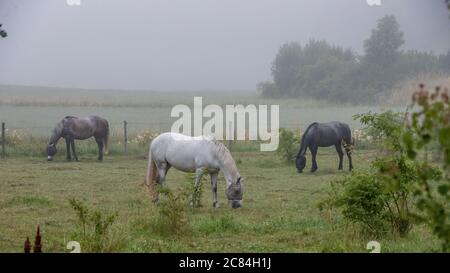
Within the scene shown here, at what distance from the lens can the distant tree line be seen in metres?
42.1

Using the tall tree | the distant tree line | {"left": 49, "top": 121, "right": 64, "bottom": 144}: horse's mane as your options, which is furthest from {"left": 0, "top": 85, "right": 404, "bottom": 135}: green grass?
{"left": 49, "top": 121, "right": 64, "bottom": 144}: horse's mane

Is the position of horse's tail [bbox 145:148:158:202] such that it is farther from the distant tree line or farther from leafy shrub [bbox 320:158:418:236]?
the distant tree line

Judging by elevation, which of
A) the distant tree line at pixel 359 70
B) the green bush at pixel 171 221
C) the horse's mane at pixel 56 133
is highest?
the distant tree line at pixel 359 70

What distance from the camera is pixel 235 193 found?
10977 mm

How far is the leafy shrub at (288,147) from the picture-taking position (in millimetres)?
18750

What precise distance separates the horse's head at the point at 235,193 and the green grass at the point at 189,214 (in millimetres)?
125

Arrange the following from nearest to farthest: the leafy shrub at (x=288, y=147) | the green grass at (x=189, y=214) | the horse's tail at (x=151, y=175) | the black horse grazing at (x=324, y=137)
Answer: the green grass at (x=189, y=214)
the horse's tail at (x=151, y=175)
the black horse grazing at (x=324, y=137)
the leafy shrub at (x=288, y=147)

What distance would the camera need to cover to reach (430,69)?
138 ft

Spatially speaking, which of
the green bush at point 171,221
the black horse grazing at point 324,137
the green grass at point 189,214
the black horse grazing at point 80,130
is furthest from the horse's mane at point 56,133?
the green bush at point 171,221

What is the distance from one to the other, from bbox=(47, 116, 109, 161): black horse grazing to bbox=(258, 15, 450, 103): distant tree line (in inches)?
915

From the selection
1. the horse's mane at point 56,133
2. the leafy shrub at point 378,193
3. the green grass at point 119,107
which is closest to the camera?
the leafy shrub at point 378,193

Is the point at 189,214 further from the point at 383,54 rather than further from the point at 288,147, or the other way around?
the point at 383,54

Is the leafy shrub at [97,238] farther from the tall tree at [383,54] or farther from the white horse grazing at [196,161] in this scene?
the tall tree at [383,54]
